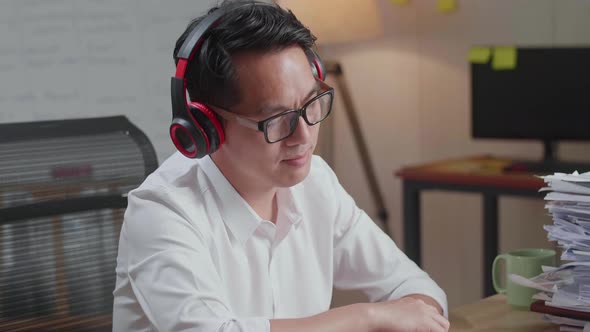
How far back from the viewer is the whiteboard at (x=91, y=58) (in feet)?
5.94

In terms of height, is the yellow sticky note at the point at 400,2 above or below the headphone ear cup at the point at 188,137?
below

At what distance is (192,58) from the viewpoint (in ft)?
3.92

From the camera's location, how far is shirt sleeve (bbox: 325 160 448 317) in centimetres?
145

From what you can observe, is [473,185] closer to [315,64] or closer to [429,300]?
[429,300]

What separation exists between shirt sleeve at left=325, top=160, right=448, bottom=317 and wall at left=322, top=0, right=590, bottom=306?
7.52ft

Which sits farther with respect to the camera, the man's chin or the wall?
the wall

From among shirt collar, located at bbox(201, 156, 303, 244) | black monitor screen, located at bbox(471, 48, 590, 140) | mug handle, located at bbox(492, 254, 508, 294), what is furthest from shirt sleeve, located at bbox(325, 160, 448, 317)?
black monitor screen, located at bbox(471, 48, 590, 140)

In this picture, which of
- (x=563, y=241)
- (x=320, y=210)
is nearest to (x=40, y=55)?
(x=320, y=210)

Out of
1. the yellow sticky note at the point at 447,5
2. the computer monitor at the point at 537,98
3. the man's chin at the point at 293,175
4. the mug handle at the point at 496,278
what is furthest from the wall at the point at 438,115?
the man's chin at the point at 293,175

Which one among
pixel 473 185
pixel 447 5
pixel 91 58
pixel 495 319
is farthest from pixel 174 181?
pixel 447 5

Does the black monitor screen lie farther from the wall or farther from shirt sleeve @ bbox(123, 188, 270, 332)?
shirt sleeve @ bbox(123, 188, 270, 332)

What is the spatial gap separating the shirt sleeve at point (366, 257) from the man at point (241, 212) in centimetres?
6

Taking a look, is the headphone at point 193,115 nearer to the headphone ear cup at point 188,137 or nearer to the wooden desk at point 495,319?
the headphone ear cup at point 188,137

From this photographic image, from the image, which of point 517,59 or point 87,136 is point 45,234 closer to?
point 87,136
